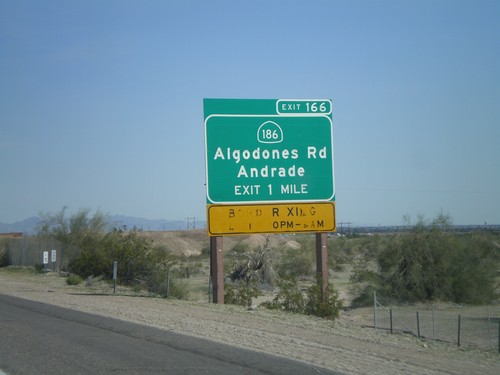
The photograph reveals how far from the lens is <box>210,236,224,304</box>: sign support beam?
25344 millimetres

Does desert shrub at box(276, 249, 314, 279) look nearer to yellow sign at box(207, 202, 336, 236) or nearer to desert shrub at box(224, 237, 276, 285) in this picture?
desert shrub at box(224, 237, 276, 285)

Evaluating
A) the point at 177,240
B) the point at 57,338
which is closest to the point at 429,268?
the point at 57,338

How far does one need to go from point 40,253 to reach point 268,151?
3712 cm

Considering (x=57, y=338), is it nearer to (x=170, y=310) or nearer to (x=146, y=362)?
(x=146, y=362)

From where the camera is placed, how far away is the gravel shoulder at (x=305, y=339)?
12664 millimetres

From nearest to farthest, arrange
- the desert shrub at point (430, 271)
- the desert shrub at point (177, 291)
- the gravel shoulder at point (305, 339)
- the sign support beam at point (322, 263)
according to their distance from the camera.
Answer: the gravel shoulder at point (305, 339) → the sign support beam at point (322, 263) → the desert shrub at point (177, 291) → the desert shrub at point (430, 271)

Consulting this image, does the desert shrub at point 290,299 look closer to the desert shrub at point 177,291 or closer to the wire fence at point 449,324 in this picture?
the wire fence at point 449,324

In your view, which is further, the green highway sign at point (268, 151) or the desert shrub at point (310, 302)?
the desert shrub at point (310, 302)

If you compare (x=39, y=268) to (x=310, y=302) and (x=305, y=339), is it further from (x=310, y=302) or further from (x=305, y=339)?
(x=305, y=339)

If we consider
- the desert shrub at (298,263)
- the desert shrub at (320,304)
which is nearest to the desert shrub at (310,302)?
the desert shrub at (320,304)

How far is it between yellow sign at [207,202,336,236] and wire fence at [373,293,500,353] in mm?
3650

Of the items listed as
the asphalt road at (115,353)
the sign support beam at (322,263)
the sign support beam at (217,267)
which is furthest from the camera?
the sign support beam at (217,267)

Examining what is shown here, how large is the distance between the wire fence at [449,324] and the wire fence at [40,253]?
2611 cm

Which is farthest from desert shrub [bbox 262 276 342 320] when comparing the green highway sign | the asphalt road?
the asphalt road
